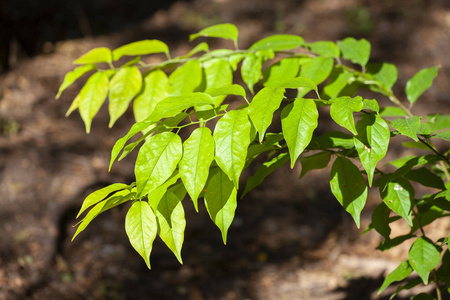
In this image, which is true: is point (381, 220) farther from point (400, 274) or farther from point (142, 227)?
point (142, 227)

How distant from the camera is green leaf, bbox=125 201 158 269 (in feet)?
3.09

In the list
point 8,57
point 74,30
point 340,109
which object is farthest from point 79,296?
point 74,30

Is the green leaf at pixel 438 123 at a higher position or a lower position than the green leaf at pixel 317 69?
lower

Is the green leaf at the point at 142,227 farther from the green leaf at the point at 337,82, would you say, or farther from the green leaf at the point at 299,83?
the green leaf at the point at 337,82

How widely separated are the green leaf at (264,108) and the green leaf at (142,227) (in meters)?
0.31

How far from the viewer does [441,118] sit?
155 cm

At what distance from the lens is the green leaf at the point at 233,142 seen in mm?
896

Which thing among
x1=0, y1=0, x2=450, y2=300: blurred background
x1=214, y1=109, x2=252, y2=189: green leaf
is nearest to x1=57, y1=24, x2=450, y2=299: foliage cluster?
x1=214, y1=109, x2=252, y2=189: green leaf

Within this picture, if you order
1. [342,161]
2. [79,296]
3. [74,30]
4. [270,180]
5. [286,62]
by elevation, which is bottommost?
[270,180]

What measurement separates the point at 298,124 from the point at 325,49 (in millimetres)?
671

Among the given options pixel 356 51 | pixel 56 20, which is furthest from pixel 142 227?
pixel 56 20

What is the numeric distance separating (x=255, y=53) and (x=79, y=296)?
2.57 metres

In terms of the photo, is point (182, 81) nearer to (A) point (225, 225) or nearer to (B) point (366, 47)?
(A) point (225, 225)

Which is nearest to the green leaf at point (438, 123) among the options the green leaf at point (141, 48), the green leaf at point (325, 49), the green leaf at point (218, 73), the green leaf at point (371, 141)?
the green leaf at point (325, 49)
